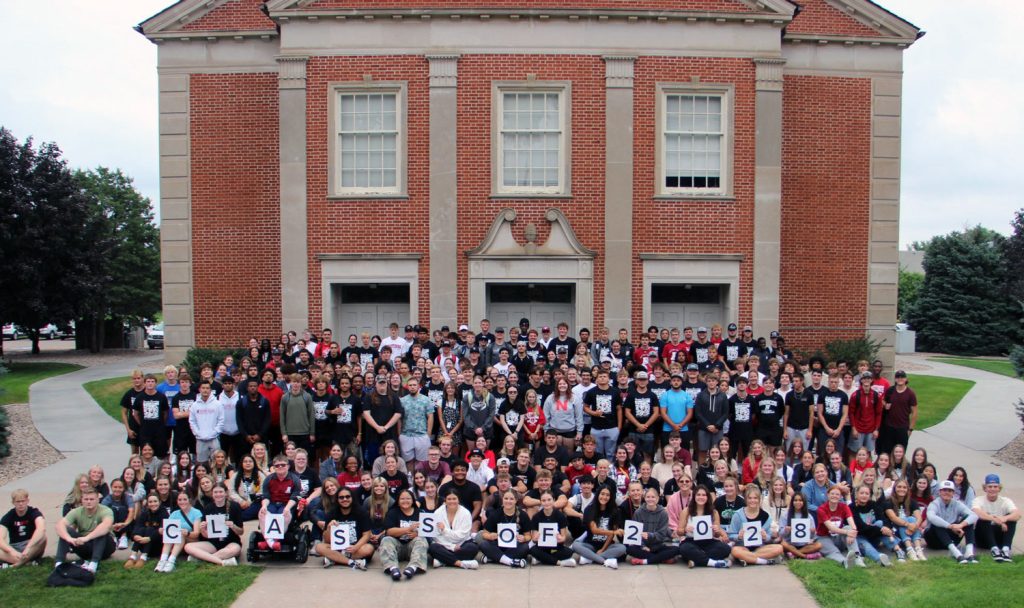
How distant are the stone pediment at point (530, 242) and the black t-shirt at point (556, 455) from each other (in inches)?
277

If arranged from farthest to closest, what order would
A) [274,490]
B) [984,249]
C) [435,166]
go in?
[984,249], [435,166], [274,490]

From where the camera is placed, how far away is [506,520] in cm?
1002

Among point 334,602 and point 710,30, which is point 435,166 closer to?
point 710,30

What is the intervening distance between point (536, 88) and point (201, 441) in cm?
1037

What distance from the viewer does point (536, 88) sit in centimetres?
1805

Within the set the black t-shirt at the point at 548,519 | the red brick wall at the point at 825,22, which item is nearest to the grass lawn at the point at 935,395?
the red brick wall at the point at 825,22

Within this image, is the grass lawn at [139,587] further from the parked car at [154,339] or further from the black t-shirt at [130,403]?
the parked car at [154,339]

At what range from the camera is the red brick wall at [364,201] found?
59.0 ft

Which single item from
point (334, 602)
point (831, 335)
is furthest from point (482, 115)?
point (334, 602)

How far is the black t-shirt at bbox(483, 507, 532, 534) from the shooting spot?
10008 millimetres

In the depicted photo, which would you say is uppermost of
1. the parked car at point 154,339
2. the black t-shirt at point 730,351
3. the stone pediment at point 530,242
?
the stone pediment at point 530,242

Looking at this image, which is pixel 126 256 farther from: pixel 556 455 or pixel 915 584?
pixel 915 584

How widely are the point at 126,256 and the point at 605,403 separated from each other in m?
37.0

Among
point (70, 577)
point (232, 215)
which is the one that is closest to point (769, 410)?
point (70, 577)
